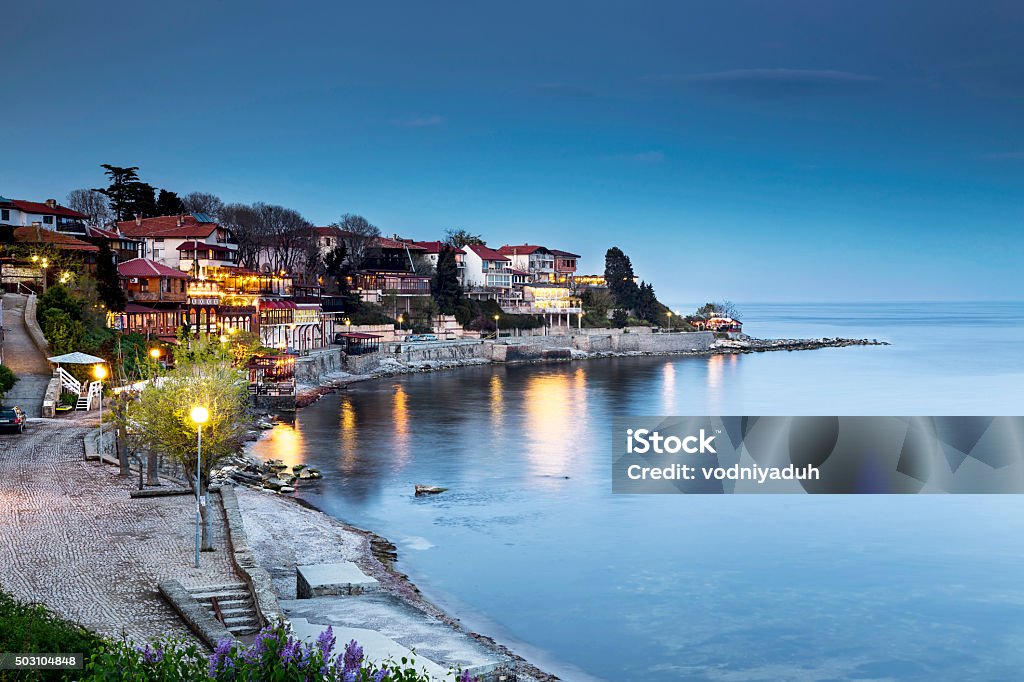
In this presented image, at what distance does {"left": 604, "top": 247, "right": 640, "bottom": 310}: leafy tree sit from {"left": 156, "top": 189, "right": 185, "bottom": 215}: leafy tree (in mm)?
62370

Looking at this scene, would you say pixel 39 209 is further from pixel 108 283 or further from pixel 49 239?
pixel 108 283

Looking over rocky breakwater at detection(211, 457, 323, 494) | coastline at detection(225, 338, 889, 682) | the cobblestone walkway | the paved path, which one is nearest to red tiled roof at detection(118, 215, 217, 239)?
the paved path

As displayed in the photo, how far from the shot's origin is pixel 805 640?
21047 mm

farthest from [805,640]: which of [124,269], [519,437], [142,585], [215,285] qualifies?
[215,285]

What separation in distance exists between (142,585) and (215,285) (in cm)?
6011

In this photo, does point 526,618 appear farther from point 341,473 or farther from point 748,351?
point 748,351

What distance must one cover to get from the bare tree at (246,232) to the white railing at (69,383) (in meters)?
59.9

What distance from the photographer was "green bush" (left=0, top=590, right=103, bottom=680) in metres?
9.89

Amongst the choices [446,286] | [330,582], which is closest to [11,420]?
[330,582]

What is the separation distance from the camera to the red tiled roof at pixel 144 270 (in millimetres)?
63656

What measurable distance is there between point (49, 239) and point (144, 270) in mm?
6266

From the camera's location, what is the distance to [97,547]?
689 inches

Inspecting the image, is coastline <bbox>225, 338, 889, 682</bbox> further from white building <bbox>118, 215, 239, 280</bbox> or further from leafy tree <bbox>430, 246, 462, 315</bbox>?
leafy tree <bbox>430, 246, 462, 315</bbox>

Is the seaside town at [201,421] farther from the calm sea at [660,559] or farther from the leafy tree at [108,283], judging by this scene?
the calm sea at [660,559]
